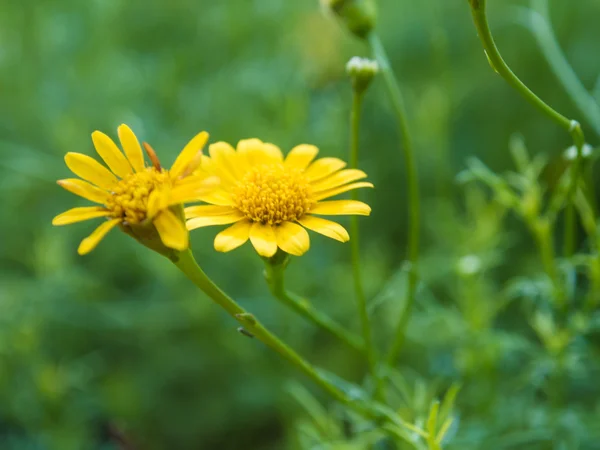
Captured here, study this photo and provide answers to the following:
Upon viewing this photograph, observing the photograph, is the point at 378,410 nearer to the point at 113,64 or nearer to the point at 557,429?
the point at 557,429

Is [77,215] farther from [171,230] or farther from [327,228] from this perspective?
[327,228]

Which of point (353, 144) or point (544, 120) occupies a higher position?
point (544, 120)

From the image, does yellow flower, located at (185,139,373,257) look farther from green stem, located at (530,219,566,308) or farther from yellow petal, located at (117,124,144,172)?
green stem, located at (530,219,566,308)

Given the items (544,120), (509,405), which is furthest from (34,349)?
(544,120)

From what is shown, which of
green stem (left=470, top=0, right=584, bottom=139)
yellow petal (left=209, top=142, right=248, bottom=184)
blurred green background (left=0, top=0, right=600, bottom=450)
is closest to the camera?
green stem (left=470, top=0, right=584, bottom=139)

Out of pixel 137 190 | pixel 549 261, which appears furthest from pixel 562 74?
pixel 137 190

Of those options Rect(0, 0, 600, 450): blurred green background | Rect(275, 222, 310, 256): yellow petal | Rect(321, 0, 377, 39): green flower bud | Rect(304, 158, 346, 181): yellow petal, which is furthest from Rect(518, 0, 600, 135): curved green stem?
Rect(275, 222, 310, 256): yellow petal
